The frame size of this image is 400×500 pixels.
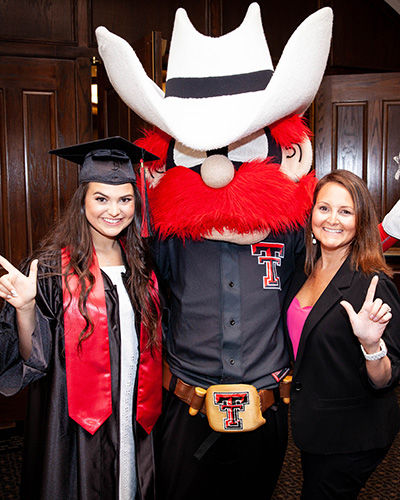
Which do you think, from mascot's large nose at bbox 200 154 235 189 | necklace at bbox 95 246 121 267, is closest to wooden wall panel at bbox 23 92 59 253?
necklace at bbox 95 246 121 267

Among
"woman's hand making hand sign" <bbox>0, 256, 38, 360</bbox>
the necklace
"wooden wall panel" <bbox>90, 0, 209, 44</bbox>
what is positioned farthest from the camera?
"wooden wall panel" <bbox>90, 0, 209, 44</bbox>

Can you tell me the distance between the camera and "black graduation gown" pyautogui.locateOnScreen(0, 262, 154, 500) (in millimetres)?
1460

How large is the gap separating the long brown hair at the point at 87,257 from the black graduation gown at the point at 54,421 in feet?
0.22

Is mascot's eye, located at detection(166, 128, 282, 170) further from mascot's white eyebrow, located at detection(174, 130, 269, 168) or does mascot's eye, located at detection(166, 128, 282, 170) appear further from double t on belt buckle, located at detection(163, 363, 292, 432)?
double t on belt buckle, located at detection(163, 363, 292, 432)

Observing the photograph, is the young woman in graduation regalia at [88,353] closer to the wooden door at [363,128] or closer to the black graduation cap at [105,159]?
the black graduation cap at [105,159]

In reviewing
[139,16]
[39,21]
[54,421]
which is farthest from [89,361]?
[139,16]

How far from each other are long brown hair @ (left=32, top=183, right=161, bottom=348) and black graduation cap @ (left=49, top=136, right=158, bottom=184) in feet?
0.18

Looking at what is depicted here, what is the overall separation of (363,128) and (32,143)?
7.95 feet

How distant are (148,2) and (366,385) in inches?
123

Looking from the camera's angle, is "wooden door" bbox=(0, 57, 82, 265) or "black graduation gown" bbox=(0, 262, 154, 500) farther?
"wooden door" bbox=(0, 57, 82, 265)

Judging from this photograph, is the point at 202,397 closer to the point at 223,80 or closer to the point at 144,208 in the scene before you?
the point at 144,208

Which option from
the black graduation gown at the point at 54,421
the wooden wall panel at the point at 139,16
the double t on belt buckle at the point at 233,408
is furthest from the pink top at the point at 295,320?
the wooden wall panel at the point at 139,16

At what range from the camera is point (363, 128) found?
3855 millimetres

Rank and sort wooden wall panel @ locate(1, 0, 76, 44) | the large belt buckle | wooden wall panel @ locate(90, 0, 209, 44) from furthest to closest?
1. wooden wall panel @ locate(90, 0, 209, 44)
2. wooden wall panel @ locate(1, 0, 76, 44)
3. the large belt buckle
